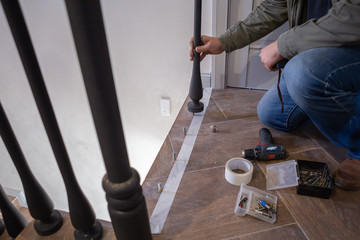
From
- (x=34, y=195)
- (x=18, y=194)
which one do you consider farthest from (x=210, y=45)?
(x=18, y=194)

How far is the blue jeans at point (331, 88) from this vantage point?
2.51 feet

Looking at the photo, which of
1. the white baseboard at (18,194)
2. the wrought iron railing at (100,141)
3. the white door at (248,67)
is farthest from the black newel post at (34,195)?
the white baseboard at (18,194)

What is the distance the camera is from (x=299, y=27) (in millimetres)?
806

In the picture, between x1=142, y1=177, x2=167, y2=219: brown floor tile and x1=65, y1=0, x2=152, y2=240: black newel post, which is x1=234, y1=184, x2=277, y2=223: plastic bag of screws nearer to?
x1=142, y1=177, x2=167, y2=219: brown floor tile

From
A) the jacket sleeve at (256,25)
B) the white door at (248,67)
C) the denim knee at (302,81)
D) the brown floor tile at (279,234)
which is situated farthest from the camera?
the white door at (248,67)

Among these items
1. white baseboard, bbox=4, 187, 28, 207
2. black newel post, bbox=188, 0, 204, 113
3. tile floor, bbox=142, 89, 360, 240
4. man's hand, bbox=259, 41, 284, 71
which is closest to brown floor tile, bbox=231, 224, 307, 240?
tile floor, bbox=142, 89, 360, 240

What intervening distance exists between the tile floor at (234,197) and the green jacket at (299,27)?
0.36 m

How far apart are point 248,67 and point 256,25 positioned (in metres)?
0.40

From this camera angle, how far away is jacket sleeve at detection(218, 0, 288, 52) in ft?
3.52

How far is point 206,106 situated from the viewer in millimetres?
1335

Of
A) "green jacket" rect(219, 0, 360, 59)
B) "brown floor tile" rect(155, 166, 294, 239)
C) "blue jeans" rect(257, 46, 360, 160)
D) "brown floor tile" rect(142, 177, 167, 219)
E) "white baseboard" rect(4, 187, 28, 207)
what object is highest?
"green jacket" rect(219, 0, 360, 59)

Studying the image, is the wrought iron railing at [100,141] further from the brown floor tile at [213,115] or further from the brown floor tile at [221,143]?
the brown floor tile at [213,115]

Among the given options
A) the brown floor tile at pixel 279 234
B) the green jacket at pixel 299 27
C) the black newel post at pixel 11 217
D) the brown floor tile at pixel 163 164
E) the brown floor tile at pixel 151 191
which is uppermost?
the green jacket at pixel 299 27

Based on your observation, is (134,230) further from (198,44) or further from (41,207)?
(198,44)
